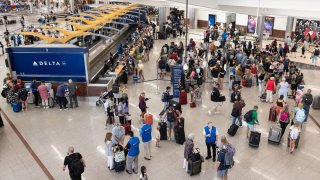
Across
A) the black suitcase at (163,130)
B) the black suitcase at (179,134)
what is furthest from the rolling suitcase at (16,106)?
the black suitcase at (179,134)

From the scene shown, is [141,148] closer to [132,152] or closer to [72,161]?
[132,152]

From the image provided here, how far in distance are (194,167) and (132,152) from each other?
1642 mm

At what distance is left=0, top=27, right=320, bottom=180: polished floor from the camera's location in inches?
319

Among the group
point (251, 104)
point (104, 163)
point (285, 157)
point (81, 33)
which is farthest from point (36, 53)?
point (285, 157)

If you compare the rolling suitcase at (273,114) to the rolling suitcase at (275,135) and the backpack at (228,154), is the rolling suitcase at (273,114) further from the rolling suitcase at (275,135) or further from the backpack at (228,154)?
the backpack at (228,154)

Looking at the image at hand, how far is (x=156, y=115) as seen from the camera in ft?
→ 38.0

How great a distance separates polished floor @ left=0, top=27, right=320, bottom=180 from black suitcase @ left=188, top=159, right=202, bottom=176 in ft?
0.58

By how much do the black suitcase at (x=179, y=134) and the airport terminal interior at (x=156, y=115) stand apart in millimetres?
31

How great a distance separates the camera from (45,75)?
1302 cm

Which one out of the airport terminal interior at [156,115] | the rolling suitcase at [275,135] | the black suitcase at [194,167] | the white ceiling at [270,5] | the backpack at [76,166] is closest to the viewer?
the backpack at [76,166]

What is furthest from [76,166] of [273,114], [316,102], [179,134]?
[316,102]

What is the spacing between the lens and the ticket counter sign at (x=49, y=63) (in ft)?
41.5

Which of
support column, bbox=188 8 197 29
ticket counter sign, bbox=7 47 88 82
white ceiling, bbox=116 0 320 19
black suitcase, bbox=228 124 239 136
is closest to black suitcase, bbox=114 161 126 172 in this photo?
black suitcase, bbox=228 124 239 136

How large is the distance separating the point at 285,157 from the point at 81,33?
1067 centimetres
